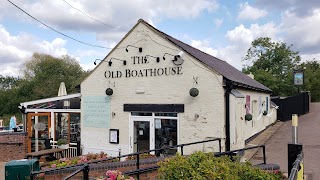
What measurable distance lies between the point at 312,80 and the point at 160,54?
4736 cm

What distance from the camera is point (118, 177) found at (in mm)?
5008

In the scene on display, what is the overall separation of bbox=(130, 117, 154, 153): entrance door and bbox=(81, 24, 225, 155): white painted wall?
0.26 meters

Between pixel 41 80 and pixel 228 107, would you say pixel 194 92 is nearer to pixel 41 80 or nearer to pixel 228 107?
pixel 228 107

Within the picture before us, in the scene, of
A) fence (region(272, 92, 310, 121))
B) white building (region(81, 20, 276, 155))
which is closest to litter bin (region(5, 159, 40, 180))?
white building (region(81, 20, 276, 155))

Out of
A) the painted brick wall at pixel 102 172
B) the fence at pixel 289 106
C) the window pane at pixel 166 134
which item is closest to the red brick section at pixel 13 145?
the window pane at pixel 166 134

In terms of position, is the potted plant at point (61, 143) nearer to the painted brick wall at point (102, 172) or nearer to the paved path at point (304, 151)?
the painted brick wall at point (102, 172)

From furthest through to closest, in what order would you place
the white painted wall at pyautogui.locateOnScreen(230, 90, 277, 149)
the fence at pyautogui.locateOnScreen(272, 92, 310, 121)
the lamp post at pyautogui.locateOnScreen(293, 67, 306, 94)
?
the lamp post at pyautogui.locateOnScreen(293, 67, 306, 94) < the fence at pyautogui.locateOnScreen(272, 92, 310, 121) < the white painted wall at pyautogui.locateOnScreen(230, 90, 277, 149)

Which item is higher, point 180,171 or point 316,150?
point 180,171

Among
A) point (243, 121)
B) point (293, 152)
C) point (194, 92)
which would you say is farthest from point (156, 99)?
point (293, 152)

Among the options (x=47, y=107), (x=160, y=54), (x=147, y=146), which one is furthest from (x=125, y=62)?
(x=47, y=107)

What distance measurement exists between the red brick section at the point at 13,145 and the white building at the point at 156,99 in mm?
2755

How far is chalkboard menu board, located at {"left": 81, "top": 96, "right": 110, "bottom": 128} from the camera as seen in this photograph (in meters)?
12.6

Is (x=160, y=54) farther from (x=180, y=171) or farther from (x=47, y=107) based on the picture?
(x=180, y=171)

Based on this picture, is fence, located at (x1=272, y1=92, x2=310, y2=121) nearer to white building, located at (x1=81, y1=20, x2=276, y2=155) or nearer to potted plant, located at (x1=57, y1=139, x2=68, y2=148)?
white building, located at (x1=81, y1=20, x2=276, y2=155)
